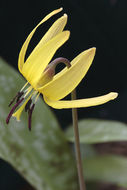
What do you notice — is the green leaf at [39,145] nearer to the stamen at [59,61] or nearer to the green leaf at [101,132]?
the green leaf at [101,132]

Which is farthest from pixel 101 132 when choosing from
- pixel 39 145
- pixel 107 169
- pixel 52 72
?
pixel 52 72

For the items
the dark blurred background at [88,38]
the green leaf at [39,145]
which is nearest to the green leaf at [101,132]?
the green leaf at [39,145]

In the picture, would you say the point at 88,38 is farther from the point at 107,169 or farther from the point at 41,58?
the point at 41,58

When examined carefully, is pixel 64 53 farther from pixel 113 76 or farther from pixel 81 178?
pixel 81 178

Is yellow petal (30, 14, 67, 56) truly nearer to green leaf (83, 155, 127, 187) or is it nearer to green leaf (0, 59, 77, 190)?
green leaf (0, 59, 77, 190)

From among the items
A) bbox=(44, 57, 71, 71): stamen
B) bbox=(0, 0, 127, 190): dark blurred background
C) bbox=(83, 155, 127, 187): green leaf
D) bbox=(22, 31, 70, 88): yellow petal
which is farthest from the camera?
bbox=(0, 0, 127, 190): dark blurred background

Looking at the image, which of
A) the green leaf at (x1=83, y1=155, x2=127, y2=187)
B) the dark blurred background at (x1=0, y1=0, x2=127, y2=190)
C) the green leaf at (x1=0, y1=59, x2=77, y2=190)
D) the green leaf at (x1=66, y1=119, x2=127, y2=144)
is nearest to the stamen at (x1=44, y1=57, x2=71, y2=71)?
the green leaf at (x1=0, y1=59, x2=77, y2=190)
